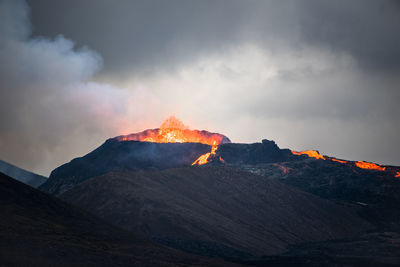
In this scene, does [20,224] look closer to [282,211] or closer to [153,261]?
[153,261]

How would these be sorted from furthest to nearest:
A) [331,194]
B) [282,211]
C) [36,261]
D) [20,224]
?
[331,194] < [282,211] < [20,224] < [36,261]

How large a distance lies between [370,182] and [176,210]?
349 feet

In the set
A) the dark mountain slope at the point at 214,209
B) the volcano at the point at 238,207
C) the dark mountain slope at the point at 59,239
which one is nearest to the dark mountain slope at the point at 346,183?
the volcano at the point at 238,207

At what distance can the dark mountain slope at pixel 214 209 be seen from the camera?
86.4 meters

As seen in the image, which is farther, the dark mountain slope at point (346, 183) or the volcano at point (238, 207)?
the dark mountain slope at point (346, 183)

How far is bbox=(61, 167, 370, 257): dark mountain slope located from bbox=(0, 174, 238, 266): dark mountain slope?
17856 mm

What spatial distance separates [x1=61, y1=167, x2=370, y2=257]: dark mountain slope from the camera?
86375mm

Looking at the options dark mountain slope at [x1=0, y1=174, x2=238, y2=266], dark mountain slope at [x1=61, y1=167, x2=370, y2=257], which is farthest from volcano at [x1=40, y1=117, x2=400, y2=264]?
dark mountain slope at [x1=0, y1=174, x2=238, y2=266]

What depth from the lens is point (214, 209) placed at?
108m

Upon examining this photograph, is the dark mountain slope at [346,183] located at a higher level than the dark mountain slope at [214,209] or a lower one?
higher

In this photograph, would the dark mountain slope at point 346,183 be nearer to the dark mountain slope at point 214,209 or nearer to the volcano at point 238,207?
the volcano at point 238,207

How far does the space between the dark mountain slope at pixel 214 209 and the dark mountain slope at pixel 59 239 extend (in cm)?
1786

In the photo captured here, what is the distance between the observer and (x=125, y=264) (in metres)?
47.9

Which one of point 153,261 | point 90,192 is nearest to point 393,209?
point 90,192
